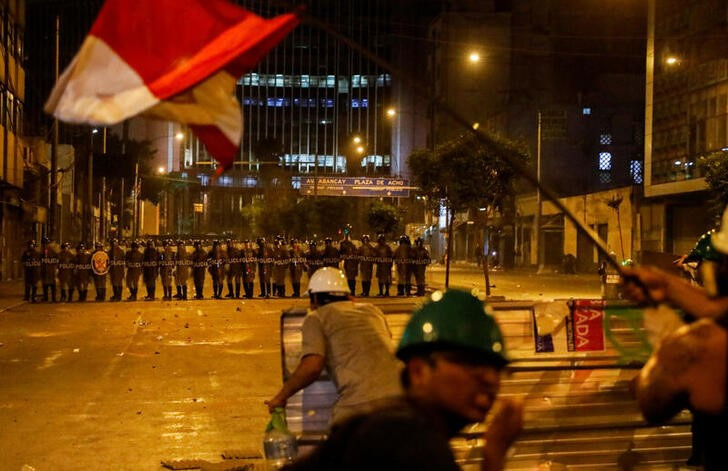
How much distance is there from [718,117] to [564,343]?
30.9 metres

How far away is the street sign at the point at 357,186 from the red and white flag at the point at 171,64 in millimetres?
43296

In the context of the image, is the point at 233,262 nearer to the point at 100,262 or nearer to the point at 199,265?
the point at 199,265

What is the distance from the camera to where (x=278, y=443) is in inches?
184

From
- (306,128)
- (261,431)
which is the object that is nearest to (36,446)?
(261,431)

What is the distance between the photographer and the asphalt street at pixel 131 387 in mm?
8172

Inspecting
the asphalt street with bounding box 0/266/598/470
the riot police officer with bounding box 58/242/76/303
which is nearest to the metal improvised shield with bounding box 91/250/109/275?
the riot police officer with bounding box 58/242/76/303

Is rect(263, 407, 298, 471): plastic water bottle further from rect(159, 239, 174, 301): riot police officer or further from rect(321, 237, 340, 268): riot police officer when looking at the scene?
rect(321, 237, 340, 268): riot police officer

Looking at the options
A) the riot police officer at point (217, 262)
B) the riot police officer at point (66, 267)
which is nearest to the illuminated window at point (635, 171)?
the riot police officer at point (217, 262)

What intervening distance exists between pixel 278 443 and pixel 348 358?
24.2 inches

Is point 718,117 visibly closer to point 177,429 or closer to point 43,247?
point 43,247

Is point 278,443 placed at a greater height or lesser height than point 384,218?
lesser

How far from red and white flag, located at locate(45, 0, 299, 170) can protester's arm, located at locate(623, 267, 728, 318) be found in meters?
1.91

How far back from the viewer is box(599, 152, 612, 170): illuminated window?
61.0 m

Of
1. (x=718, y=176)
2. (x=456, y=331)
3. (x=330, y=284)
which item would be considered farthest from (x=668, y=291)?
(x=718, y=176)
